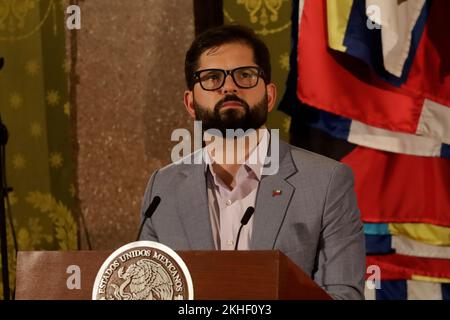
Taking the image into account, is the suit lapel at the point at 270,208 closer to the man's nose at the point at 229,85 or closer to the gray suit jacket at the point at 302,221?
the gray suit jacket at the point at 302,221

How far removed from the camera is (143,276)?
159 centimetres

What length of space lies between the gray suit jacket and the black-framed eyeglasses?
0.25 meters

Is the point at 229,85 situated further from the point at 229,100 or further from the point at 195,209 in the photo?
the point at 195,209

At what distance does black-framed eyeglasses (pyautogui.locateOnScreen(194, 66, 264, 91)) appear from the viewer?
2373mm

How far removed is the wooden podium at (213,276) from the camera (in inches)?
60.6

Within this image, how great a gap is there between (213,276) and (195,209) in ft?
2.58

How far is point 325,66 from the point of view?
2885mm

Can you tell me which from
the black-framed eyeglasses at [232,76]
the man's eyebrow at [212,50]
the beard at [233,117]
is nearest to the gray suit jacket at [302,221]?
the beard at [233,117]

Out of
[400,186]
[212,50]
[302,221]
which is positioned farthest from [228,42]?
[400,186]

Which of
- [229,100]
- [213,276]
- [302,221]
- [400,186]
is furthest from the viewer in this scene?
[400,186]

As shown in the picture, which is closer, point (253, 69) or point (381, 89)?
point (253, 69)

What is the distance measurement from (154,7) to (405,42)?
44.4 inches

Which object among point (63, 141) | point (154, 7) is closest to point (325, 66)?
point (154, 7)
